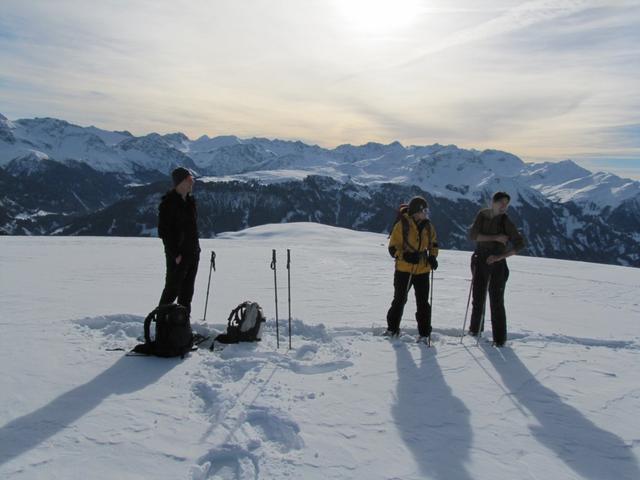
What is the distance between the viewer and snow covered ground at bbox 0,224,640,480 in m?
4.10

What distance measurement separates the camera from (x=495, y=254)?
25.8 ft

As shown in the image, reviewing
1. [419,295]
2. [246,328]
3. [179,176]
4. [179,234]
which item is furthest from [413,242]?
[179,176]

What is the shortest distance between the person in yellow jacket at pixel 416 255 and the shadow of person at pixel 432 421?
127 cm

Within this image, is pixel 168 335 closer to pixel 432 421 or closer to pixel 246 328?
pixel 246 328

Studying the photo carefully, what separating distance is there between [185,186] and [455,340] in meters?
4.99

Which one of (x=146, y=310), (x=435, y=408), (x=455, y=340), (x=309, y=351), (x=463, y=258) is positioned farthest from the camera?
(x=463, y=258)

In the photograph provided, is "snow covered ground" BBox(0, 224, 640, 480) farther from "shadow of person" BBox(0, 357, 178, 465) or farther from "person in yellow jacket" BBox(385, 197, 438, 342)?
"person in yellow jacket" BBox(385, 197, 438, 342)

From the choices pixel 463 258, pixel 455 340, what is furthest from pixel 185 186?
pixel 463 258

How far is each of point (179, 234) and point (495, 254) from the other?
16.4 feet

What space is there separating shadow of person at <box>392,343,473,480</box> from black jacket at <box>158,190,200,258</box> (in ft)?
11.7

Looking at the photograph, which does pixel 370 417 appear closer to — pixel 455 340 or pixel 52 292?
pixel 455 340

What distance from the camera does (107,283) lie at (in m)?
12.4

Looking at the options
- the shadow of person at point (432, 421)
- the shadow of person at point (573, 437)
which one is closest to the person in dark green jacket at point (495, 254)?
the shadow of person at point (573, 437)

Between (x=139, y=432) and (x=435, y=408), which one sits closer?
(x=139, y=432)
